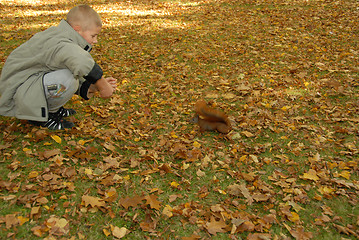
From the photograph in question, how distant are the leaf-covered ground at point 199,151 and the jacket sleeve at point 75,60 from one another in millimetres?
856

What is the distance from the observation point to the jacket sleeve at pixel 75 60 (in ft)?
8.53

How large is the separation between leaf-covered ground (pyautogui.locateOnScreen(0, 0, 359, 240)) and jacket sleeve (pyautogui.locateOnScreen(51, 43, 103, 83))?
2.81 feet

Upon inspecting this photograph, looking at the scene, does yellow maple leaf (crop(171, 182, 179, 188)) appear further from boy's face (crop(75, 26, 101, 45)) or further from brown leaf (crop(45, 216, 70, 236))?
boy's face (crop(75, 26, 101, 45))

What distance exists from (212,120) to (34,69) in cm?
208

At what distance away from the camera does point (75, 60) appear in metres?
2.60

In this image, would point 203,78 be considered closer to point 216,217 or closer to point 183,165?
point 183,165

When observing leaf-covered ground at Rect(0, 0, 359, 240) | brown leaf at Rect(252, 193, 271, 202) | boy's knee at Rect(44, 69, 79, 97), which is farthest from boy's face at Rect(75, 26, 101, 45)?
brown leaf at Rect(252, 193, 271, 202)

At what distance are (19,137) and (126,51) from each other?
3.40 meters

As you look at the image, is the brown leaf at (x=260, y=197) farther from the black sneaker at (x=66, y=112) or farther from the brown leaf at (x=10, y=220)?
the black sneaker at (x=66, y=112)

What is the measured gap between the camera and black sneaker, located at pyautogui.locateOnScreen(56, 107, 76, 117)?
3532mm

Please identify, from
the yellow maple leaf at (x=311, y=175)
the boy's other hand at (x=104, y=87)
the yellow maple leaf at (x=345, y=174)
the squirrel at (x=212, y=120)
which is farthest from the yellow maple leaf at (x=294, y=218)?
the boy's other hand at (x=104, y=87)

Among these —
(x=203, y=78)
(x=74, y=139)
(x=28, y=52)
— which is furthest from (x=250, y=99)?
(x=28, y=52)

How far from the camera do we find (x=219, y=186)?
2.79 meters

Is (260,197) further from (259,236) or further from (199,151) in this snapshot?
(199,151)
